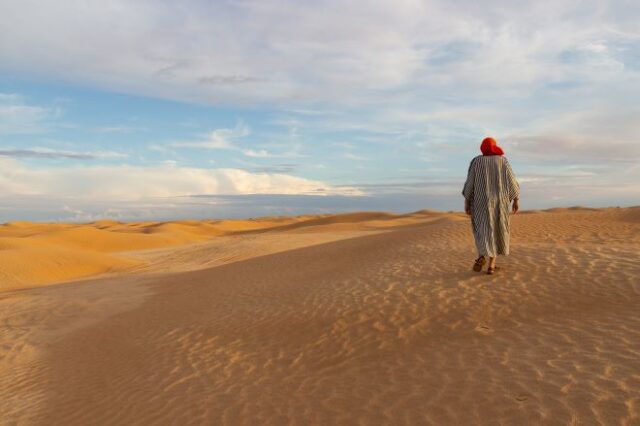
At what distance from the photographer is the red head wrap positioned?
885 centimetres

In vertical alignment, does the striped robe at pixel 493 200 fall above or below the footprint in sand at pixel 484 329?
above

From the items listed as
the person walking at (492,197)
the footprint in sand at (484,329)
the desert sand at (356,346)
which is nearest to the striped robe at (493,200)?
the person walking at (492,197)

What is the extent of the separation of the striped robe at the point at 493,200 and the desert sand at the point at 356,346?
2.24ft

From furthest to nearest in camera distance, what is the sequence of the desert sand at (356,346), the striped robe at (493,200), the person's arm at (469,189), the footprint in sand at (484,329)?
the person's arm at (469,189) < the striped robe at (493,200) < the footprint in sand at (484,329) < the desert sand at (356,346)

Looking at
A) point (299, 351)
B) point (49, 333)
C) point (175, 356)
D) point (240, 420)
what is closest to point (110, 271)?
point (49, 333)

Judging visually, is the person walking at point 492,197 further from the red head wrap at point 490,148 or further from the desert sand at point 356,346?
the desert sand at point 356,346

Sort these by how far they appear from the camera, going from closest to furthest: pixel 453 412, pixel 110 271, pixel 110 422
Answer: pixel 453 412 → pixel 110 422 → pixel 110 271

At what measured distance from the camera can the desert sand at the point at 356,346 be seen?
4684 millimetres

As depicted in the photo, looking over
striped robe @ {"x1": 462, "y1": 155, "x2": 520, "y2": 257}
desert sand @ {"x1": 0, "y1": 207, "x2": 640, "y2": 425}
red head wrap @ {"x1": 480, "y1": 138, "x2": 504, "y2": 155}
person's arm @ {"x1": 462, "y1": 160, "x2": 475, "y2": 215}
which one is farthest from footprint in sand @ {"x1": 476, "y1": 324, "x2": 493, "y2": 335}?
red head wrap @ {"x1": 480, "y1": 138, "x2": 504, "y2": 155}

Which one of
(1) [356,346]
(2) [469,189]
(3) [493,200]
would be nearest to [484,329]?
Answer: (1) [356,346]

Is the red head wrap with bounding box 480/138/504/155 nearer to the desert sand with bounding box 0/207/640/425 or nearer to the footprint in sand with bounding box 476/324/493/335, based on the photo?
the desert sand with bounding box 0/207/640/425

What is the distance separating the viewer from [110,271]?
2323 centimetres

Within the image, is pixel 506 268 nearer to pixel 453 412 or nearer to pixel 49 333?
pixel 453 412

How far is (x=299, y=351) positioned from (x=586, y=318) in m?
3.97
